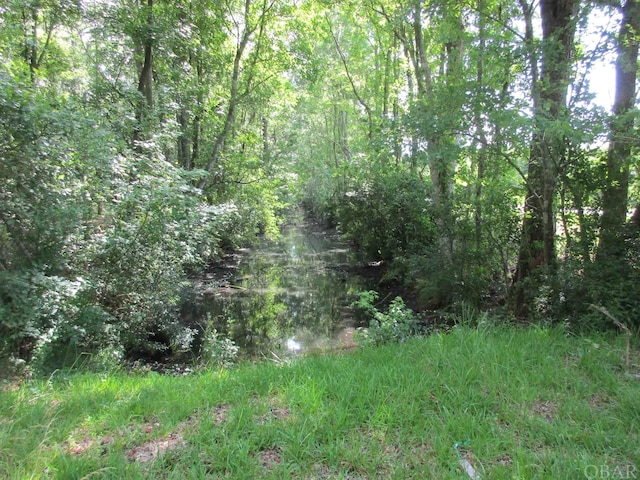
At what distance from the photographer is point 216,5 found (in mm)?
10734

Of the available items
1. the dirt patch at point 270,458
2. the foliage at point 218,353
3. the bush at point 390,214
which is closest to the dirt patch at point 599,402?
the dirt patch at point 270,458

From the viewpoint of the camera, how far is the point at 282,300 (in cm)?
1167

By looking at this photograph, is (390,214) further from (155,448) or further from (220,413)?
(155,448)

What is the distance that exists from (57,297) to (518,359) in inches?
221

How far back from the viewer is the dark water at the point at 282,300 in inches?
342

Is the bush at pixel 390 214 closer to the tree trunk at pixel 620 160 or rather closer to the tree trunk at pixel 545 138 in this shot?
the tree trunk at pixel 545 138

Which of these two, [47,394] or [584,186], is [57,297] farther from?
[584,186]

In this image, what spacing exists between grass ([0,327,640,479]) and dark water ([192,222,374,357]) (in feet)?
12.2

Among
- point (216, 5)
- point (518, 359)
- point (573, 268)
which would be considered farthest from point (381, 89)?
point (518, 359)

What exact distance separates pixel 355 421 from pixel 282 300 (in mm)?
9074

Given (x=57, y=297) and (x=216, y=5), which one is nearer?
(x=57, y=297)

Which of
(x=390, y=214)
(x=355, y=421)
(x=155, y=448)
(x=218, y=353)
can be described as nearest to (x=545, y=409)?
(x=355, y=421)

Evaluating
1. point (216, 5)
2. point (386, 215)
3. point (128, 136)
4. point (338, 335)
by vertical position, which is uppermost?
point (216, 5)

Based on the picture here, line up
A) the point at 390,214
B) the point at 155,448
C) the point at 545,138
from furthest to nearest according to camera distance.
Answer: the point at 390,214, the point at 545,138, the point at 155,448
